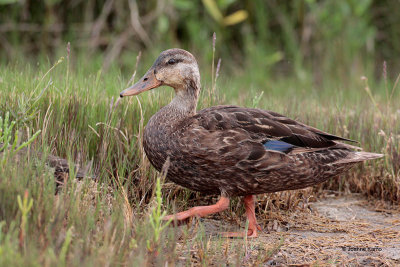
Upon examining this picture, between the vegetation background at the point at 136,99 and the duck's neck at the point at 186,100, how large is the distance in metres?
0.38

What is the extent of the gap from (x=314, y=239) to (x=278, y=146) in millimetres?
707

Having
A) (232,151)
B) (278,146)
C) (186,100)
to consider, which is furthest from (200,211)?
(186,100)

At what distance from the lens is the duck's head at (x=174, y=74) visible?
439 cm

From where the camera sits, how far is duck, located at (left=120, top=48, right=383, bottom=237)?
3928mm

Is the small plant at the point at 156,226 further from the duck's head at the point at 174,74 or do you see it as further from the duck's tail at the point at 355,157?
the duck's tail at the point at 355,157

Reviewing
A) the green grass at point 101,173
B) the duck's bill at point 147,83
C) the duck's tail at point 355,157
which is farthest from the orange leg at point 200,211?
the duck's bill at point 147,83

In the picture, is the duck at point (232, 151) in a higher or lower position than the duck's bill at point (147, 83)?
lower

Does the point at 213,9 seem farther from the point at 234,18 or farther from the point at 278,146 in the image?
the point at 278,146

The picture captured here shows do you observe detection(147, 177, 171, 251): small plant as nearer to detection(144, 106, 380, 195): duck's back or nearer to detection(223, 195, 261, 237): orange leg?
detection(144, 106, 380, 195): duck's back

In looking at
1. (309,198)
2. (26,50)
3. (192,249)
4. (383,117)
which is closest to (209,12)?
(26,50)

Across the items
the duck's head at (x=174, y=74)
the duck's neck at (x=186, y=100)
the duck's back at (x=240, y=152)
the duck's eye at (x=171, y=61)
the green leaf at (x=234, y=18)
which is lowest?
the duck's back at (x=240, y=152)

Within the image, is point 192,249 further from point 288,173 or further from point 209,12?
point 209,12

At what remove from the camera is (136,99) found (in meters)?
5.09

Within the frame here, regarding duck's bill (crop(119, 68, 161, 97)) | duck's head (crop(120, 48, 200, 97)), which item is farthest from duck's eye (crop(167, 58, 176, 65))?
duck's bill (crop(119, 68, 161, 97))
